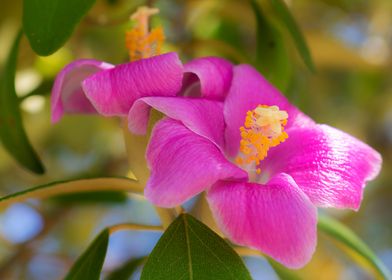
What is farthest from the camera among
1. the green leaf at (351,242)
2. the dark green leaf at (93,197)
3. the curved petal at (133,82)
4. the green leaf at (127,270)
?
the dark green leaf at (93,197)

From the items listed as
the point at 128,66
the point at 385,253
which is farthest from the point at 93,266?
the point at 385,253

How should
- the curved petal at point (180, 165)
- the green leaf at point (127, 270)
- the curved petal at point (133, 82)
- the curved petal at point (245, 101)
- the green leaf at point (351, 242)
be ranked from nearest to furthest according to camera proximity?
the curved petal at point (180, 165)
the curved petal at point (133, 82)
the curved petal at point (245, 101)
the green leaf at point (351, 242)
the green leaf at point (127, 270)

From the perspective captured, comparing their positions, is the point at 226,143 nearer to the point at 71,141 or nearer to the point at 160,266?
the point at 160,266

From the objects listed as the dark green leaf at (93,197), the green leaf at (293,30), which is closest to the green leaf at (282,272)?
the green leaf at (293,30)

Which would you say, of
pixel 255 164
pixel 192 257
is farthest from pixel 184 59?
pixel 192 257

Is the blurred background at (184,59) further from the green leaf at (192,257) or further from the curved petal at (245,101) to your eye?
the green leaf at (192,257)

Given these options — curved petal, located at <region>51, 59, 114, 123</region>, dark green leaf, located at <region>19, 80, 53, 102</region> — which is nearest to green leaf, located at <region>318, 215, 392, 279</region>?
curved petal, located at <region>51, 59, 114, 123</region>
